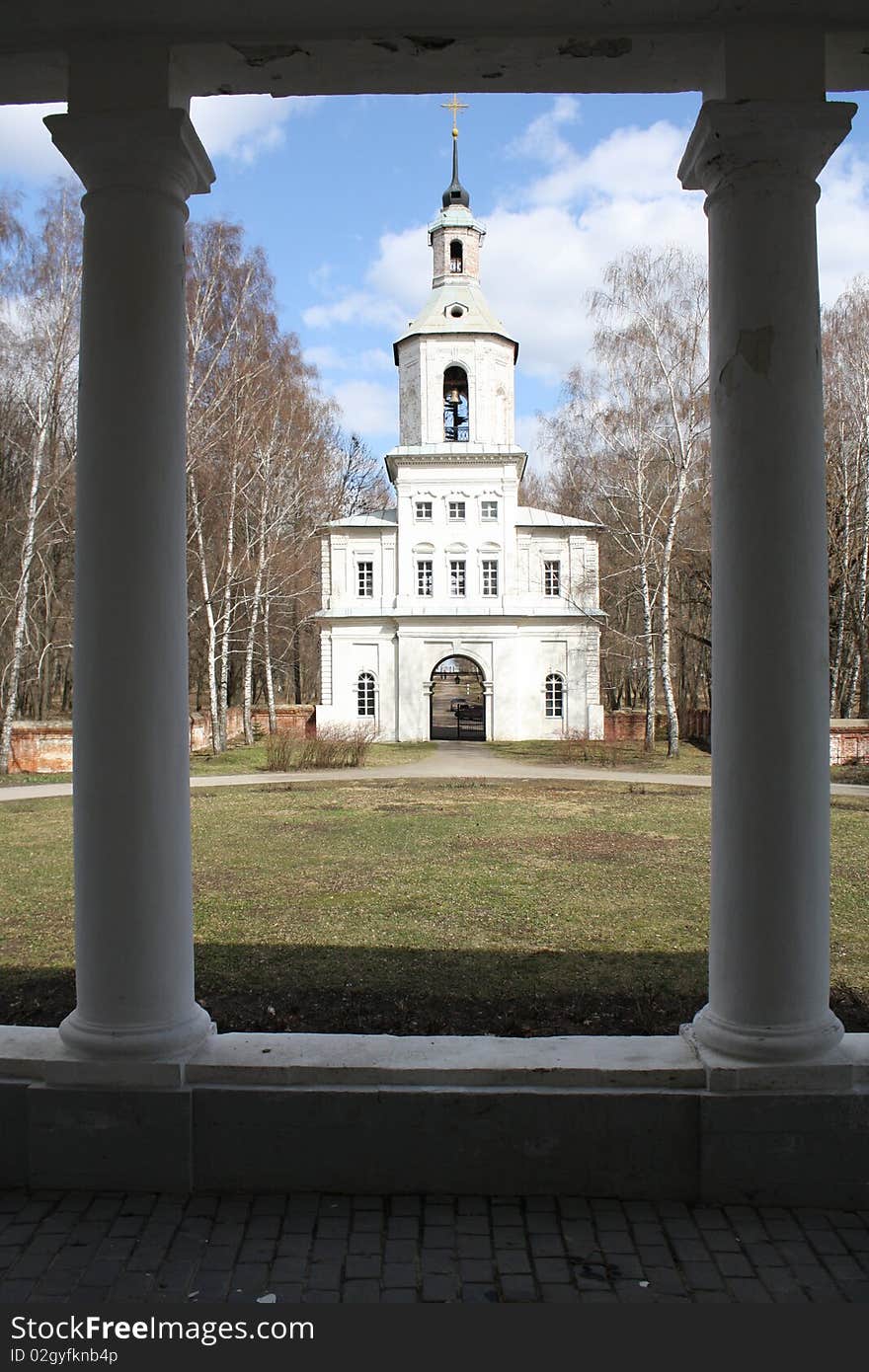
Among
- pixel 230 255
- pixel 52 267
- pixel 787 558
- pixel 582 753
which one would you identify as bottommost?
pixel 582 753

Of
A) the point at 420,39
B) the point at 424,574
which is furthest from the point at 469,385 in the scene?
the point at 420,39

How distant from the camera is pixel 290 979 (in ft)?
19.2

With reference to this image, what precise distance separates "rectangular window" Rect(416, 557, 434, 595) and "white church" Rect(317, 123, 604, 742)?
5 cm

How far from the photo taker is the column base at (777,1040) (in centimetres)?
317

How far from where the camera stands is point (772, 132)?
3.24 meters

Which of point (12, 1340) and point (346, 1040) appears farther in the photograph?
point (346, 1040)

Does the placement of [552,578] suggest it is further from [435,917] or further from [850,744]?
[435,917]

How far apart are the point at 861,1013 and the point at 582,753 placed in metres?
22.6

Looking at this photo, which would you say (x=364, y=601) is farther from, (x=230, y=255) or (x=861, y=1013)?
(x=861, y=1013)

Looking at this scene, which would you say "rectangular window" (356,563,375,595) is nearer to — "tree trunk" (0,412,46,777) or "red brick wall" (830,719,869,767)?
"tree trunk" (0,412,46,777)

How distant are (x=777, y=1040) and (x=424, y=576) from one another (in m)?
34.8

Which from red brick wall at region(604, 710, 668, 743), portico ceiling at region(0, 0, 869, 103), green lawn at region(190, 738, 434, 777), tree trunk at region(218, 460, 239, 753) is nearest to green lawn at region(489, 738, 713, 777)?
red brick wall at region(604, 710, 668, 743)

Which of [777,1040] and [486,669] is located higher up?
[486,669]

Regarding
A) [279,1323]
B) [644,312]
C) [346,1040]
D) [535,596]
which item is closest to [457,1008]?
[346,1040]
